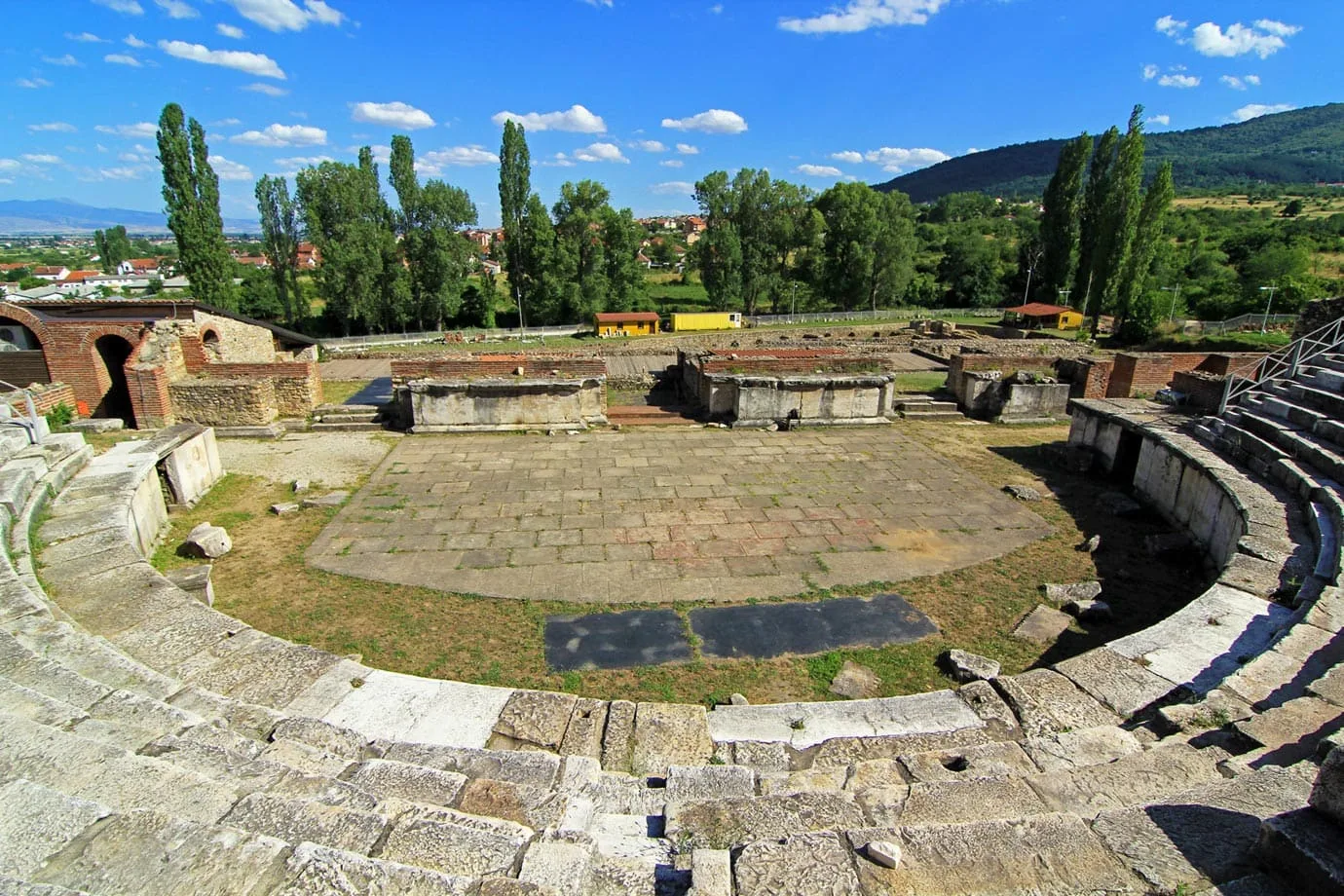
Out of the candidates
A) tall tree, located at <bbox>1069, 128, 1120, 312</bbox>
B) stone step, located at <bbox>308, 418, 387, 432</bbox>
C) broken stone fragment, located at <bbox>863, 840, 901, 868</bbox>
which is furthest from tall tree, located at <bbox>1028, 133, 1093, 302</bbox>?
broken stone fragment, located at <bbox>863, 840, 901, 868</bbox>

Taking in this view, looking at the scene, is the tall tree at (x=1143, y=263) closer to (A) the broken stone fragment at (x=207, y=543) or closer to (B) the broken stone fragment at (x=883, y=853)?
(B) the broken stone fragment at (x=883, y=853)

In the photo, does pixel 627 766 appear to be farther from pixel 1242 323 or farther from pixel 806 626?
pixel 1242 323

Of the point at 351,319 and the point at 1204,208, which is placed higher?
the point at 1204,208

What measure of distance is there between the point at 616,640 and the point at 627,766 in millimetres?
2049

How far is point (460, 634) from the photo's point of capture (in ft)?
21.7

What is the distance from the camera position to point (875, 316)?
4919 cm

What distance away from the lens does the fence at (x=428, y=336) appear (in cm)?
Answer: 3809

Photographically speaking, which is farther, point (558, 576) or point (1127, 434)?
point (1127, 434)

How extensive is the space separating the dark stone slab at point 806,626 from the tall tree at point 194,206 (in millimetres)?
38542

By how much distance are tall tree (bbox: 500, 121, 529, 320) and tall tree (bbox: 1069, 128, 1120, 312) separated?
35.3 metres

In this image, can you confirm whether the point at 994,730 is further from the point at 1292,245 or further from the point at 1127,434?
the point at 1292,245

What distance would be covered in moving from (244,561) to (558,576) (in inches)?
156

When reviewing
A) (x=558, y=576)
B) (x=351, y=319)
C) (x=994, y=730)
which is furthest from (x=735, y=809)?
(x=351, y=319)

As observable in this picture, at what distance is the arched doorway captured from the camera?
14555 millimetres
